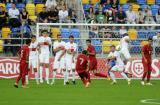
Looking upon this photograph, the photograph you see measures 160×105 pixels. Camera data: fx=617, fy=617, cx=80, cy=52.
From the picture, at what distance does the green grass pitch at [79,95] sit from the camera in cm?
1854

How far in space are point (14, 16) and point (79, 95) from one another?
12.5 metres

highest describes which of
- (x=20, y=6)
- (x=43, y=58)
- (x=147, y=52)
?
(x=20, y=6)

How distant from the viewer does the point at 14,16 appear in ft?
107

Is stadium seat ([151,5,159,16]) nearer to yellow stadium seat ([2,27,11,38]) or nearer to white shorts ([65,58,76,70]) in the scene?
yellow stadium seat ([2,27,11,38])

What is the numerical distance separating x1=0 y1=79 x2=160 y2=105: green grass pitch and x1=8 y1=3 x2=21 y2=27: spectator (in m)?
7.33

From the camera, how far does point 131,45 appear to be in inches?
1231

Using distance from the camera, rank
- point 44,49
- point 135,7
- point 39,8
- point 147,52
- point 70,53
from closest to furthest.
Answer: point 147,52, point 44,49, point 70,53, point 39,8, point 135,7

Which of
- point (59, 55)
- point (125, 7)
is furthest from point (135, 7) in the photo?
point (59, 55)

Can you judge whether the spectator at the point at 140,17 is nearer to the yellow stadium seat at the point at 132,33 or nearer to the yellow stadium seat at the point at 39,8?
the yellow stadium seat at the point at 132,33

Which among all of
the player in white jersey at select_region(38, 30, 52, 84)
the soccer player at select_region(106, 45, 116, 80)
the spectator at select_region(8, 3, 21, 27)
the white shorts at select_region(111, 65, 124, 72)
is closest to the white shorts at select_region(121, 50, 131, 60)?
the soccer player at select_region(106, 45, 116, 80)

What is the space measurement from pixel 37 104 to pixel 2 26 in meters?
14.7

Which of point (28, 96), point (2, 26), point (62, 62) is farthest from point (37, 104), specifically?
point (2, 26)

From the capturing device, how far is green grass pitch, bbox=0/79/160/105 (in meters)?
18.5

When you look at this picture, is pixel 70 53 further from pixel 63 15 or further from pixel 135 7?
pixel 135 7
